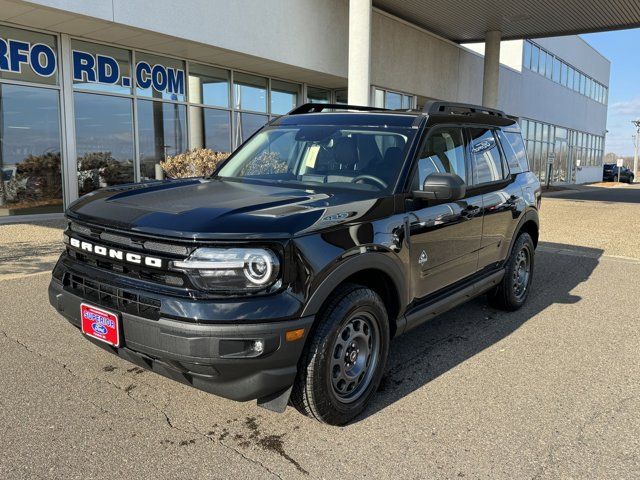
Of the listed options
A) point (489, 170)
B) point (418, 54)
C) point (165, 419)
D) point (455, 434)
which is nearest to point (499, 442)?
point (455, 434)

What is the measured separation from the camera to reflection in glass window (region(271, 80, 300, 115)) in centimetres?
1678

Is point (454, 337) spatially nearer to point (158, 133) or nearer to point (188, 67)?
point (158, 133)

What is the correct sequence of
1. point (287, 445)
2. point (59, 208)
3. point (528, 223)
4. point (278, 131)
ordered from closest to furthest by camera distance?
1. point (287, 445)
2. point (278, 131)
3. point (528, 223)
4. point (59, 208)

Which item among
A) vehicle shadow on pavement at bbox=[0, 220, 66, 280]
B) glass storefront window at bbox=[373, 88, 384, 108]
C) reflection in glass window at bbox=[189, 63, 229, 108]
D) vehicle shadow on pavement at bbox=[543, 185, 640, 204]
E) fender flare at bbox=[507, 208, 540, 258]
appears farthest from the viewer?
vehicle shadow on pavement at bbox=[543, 185, 640, 204]

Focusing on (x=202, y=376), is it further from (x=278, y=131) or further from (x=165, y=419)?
(x=278, y=131)

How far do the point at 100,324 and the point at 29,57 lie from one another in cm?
1027

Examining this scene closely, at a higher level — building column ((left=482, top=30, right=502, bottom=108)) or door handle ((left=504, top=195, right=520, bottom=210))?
building column ((left=482, top=30, right=502, bottom=108))

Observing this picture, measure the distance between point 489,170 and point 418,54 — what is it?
17.3m

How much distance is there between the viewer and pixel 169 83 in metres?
13.8

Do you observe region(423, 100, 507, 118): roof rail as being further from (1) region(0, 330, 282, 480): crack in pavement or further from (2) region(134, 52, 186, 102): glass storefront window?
(2) region(134, 52, 186, 102): glass storefront window

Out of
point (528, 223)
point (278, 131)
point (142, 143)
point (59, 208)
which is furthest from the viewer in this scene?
point (142, 143)

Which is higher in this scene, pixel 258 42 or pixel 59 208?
pixel 258 42

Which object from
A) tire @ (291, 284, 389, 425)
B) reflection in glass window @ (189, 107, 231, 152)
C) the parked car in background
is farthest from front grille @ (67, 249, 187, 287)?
the parked car in background

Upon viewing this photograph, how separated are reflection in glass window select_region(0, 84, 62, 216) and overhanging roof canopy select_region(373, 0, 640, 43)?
11029mm
